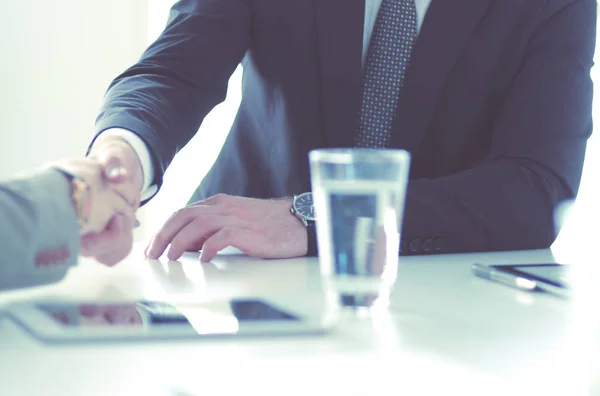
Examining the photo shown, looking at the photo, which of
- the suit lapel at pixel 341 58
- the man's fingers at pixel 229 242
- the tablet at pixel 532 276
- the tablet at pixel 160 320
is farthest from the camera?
the suit lapel at pixel 341 58

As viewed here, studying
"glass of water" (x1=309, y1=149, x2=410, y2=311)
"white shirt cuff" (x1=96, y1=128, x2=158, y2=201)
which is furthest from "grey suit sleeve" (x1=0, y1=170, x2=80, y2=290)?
"white shirt cuff" (x1=96, y1=128, x2=158, y2=201)

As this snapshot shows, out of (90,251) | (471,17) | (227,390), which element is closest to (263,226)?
(90,251)

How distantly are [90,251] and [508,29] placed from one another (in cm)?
111

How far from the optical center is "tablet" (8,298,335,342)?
681 millimetres

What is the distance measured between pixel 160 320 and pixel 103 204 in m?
0.25

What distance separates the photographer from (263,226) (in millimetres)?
1187

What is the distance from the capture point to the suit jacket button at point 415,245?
1.28m

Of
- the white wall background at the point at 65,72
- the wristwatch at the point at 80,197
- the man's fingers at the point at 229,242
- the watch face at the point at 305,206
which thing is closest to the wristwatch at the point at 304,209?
the watch face at the point at 305,206

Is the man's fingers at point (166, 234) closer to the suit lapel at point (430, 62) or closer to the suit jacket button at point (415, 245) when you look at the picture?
the suit jacket button at point (415, 245)

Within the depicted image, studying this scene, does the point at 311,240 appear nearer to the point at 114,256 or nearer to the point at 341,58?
the point at 114,256

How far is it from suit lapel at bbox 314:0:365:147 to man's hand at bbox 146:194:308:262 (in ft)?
1.68

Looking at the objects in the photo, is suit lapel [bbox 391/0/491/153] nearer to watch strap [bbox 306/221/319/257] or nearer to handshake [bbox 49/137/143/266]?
watch strap [bbox 306/221/319/257]

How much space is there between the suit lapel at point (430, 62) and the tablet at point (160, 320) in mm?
933

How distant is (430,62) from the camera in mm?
1684
